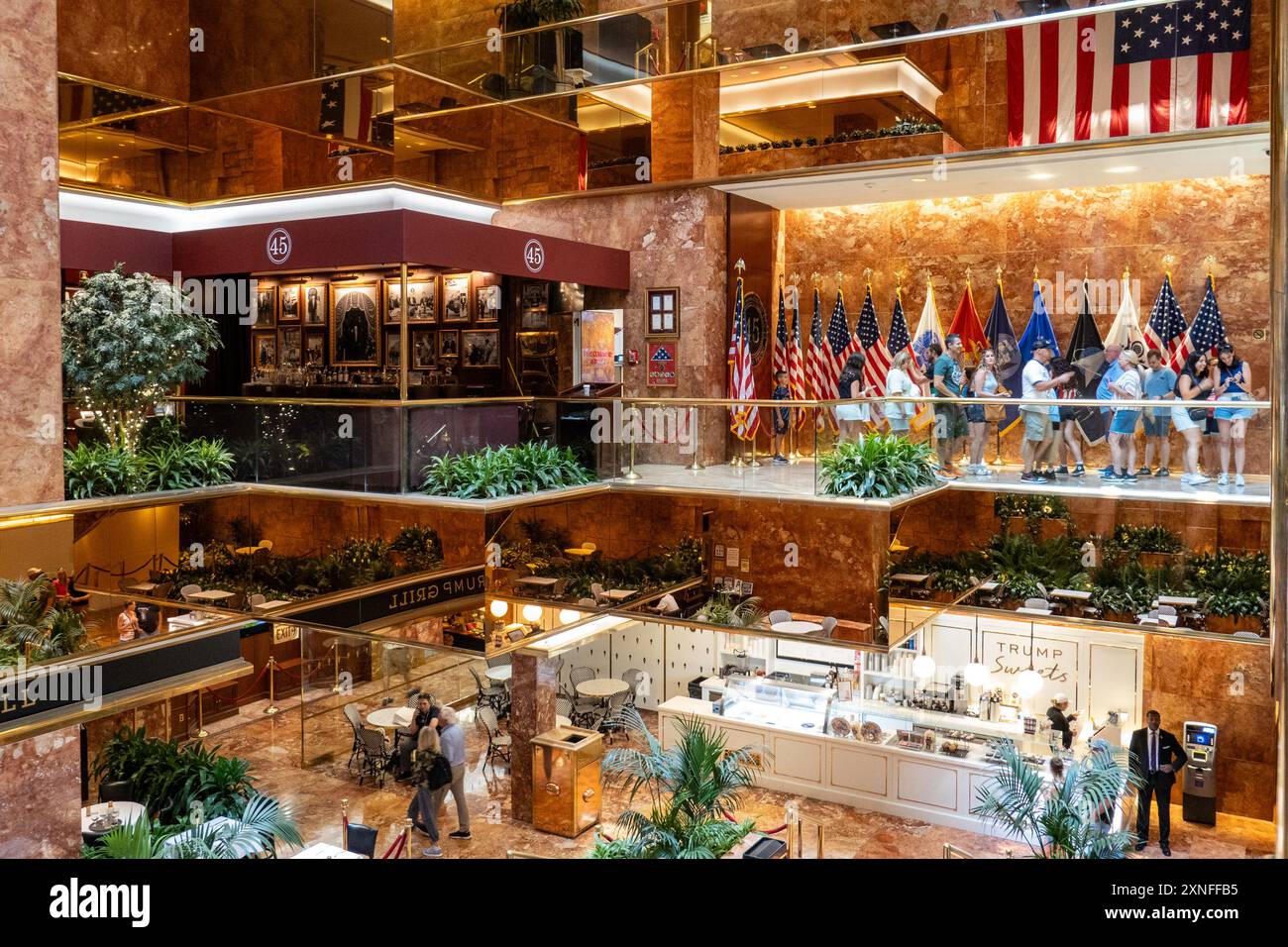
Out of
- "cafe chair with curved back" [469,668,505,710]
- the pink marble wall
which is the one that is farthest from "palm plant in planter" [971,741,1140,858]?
the pink marble wall

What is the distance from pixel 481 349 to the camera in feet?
50.0

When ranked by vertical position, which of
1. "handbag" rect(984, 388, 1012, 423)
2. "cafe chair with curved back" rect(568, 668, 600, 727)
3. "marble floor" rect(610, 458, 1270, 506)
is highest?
"handbag" rect(984, 388, 1012, 423)

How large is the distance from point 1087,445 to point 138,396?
36.1 ft

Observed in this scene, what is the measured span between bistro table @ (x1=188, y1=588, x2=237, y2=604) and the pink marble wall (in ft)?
10.2

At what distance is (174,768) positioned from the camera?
36.1ft

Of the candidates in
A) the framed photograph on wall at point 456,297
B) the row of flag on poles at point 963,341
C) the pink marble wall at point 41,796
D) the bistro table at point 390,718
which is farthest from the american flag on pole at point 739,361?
the pink marble wall at point 41,796

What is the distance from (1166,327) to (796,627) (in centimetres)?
671

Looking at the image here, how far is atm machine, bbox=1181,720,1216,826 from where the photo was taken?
12.3m

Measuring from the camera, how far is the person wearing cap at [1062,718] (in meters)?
12.6

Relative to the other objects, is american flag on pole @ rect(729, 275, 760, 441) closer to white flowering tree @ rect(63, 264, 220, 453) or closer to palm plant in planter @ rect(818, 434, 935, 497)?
palm plant in planter @ rect(818, 434, 935, 497)

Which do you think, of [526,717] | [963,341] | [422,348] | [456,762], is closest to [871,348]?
[963,341]

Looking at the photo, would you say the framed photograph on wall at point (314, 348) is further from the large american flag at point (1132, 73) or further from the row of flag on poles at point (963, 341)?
the large american flag at point (1132, 73)

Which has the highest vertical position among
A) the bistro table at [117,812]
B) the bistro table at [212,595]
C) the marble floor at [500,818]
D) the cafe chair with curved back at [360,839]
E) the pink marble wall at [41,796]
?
the bistro table at [212,595]

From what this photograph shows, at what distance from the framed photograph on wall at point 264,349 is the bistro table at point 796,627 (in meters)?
8.88
